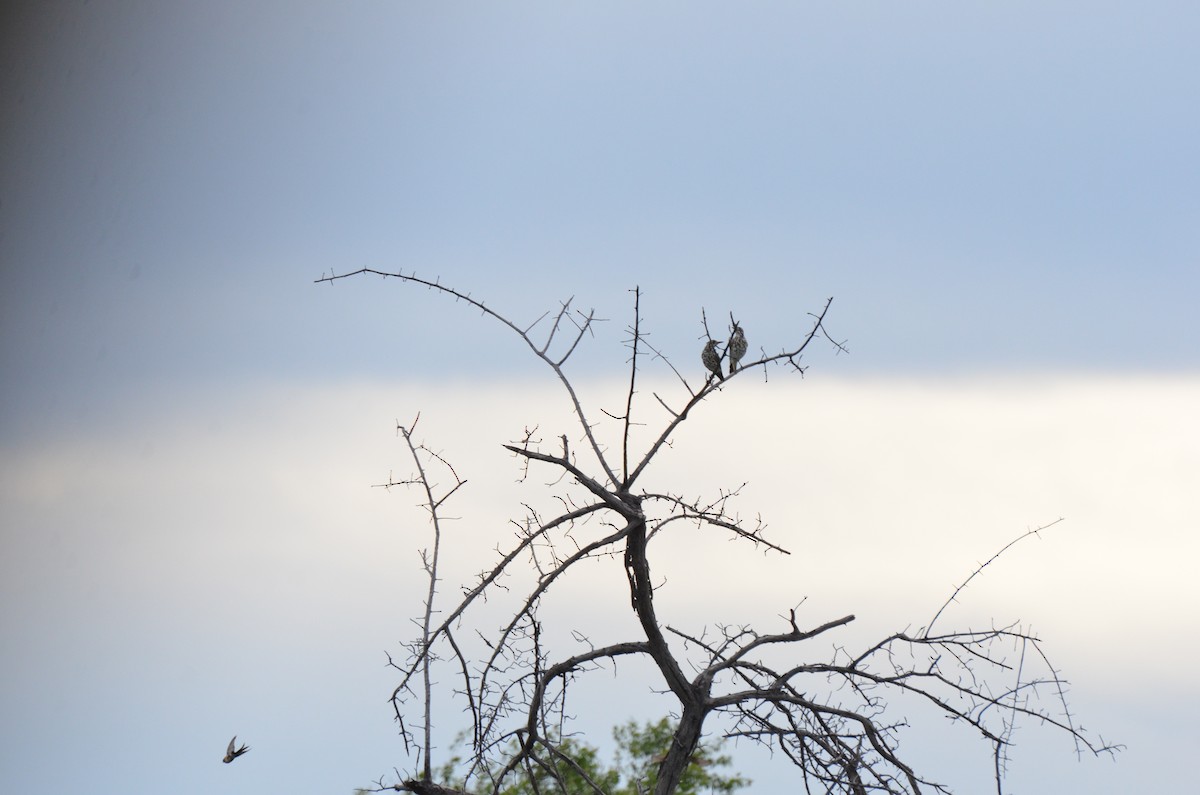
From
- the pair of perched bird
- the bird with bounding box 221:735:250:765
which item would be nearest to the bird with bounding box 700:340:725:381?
the pair of perched bird

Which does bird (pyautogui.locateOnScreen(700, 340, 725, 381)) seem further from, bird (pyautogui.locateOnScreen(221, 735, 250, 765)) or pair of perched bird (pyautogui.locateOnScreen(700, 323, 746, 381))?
bird (pyautogui.locateOnScreen(221, 735, 250, 765))

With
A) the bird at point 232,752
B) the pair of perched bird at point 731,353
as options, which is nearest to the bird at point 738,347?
the pair of perched bird at point 731,353

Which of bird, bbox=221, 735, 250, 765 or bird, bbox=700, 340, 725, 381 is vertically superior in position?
bird, bbox=700, 340, 725, 381

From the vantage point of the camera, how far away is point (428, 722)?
4016 millimetres

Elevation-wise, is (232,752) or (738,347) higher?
(738,347)

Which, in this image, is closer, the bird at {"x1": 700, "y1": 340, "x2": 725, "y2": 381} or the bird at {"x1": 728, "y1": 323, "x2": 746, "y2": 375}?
the bird at {"x1": 700, "y1": 340, "x2": 725, "y2": 381}

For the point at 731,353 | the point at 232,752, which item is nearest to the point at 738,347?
the point at 731,353

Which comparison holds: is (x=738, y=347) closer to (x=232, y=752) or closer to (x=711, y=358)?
(x=711, y=358)

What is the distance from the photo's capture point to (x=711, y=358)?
14.3ft

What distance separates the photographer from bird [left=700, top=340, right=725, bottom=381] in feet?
12.9

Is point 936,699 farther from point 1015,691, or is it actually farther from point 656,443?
point 656,443

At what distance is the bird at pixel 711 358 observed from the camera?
12.9 feet

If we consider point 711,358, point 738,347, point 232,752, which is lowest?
point 232,752

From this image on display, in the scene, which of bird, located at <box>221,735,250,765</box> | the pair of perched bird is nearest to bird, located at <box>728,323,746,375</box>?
the pair of perched bird
